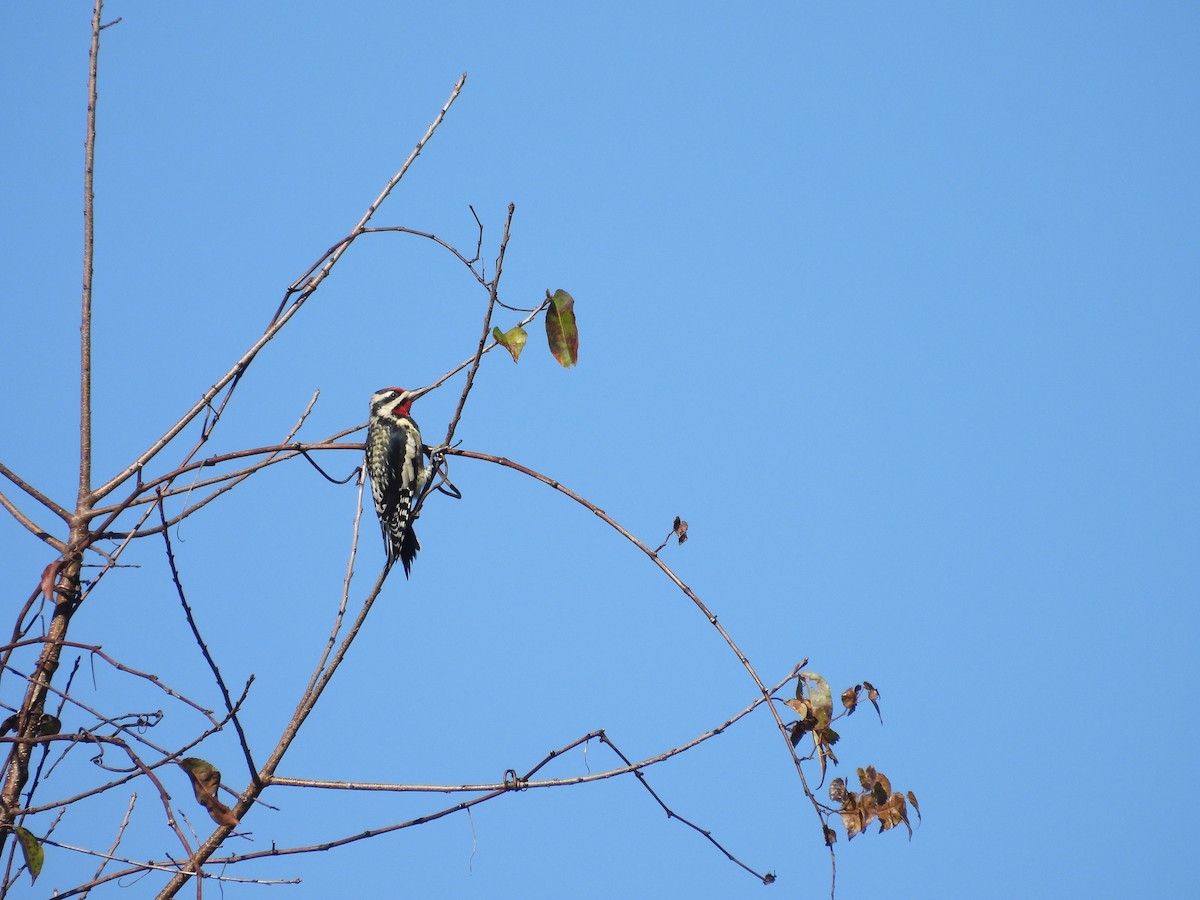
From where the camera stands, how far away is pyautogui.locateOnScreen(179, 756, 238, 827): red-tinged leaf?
2318 millimetres

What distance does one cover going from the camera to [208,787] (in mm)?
2336

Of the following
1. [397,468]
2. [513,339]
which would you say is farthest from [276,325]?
[397,468]

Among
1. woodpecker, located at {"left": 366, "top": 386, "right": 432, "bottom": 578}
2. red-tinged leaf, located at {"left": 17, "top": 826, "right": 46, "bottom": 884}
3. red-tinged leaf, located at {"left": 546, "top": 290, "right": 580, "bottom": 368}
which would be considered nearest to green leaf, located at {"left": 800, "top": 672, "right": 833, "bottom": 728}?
red-tinged leaf, located at {"left": 546, "top": 290, "right": 580, "bottom": 368}

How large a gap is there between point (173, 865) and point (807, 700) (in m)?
1.43

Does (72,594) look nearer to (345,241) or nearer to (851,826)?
(345,241)

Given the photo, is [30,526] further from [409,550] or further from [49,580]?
[409,550]

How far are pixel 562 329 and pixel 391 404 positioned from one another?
368 centimetres

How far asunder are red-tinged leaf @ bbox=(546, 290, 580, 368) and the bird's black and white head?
3276 millimetres

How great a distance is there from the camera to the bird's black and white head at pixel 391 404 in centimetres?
647

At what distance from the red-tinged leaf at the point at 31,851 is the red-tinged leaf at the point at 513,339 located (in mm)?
1535

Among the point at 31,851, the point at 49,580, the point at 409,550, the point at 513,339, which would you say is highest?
the point at 409,550

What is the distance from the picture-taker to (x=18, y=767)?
93.0 inches

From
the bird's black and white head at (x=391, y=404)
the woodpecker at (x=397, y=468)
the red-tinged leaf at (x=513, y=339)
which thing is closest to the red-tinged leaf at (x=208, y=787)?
the red-tinged leaf at (x=513, y=339)

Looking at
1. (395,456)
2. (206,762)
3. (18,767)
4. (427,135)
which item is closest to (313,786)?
(206,762)
